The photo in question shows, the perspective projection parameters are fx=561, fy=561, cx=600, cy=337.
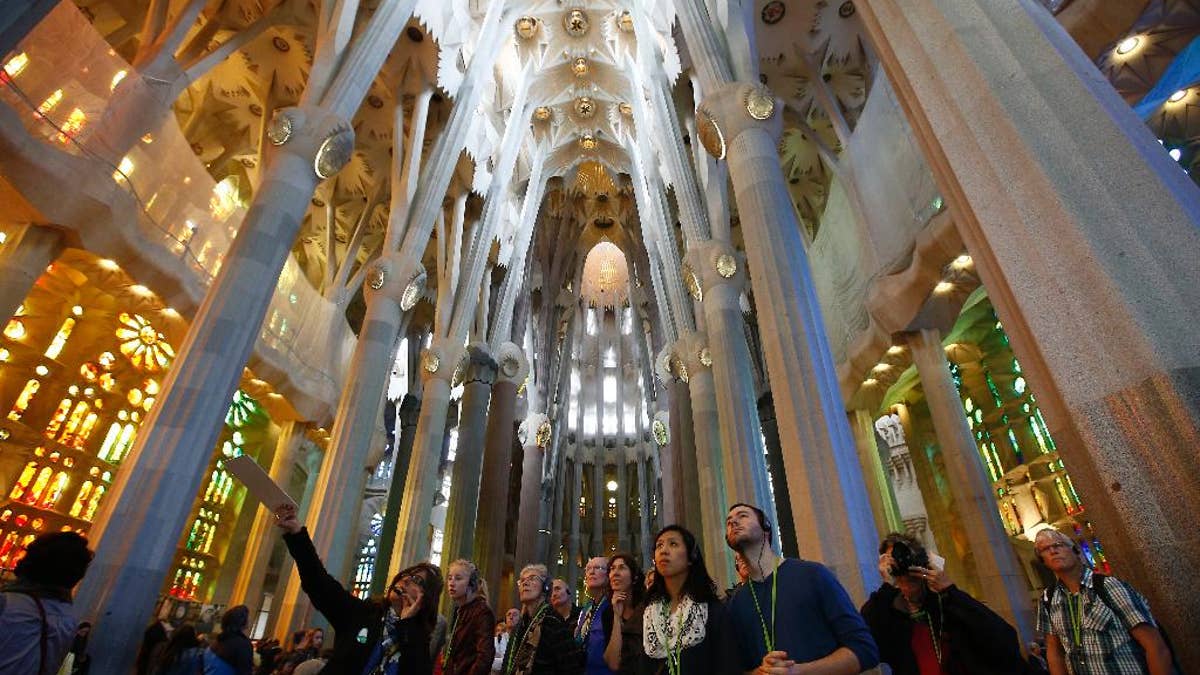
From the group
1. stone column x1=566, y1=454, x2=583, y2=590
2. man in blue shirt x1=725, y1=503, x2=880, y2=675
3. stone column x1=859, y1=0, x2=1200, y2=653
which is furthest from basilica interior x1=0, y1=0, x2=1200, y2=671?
stone column x1=566, y1=454, x2=583, y2=590

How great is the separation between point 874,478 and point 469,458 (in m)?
10.2

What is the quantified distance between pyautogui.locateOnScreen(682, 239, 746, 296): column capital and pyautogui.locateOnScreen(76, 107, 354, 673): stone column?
280 inches

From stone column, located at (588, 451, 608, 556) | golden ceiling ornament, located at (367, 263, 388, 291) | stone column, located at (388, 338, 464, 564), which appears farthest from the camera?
stone column, located at (588, 451, 608, 556)

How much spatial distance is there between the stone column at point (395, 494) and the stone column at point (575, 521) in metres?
11.4

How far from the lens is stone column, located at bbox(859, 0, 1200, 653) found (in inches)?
77.5

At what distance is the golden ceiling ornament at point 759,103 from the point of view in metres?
7.80

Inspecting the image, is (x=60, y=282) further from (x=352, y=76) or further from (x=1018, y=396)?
(x=1018, y=396)

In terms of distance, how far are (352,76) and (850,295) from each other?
1083 centimetres

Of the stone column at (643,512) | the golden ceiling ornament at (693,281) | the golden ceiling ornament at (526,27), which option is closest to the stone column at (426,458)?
the golden ceiling ornament at (693,281)

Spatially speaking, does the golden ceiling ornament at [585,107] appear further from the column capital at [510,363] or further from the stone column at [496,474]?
the stone column at [496,474]

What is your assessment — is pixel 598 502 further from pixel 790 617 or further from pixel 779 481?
pixel 790 617

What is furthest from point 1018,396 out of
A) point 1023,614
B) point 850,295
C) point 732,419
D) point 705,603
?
point 705,603

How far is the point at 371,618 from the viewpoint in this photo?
2389mm

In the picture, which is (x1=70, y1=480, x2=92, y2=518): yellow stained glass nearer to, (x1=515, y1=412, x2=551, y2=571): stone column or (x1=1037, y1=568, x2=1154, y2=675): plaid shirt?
(x1=515, y1=412, x2=551, y2=571): stone column
